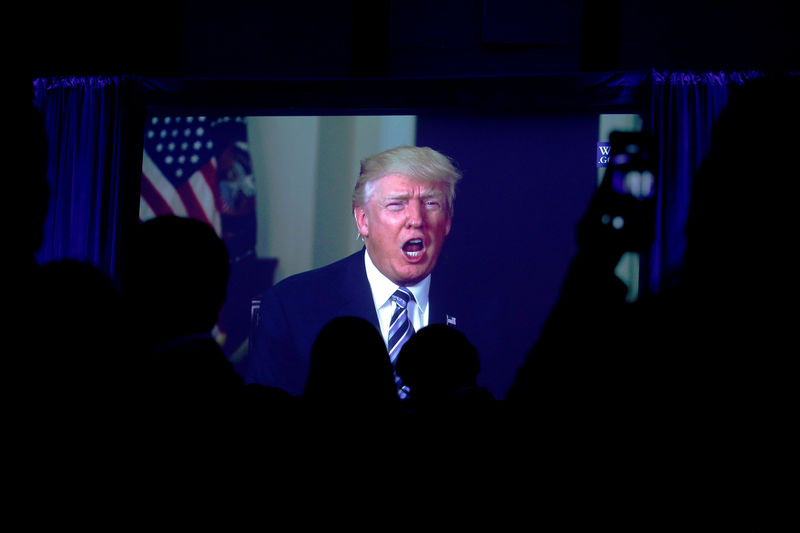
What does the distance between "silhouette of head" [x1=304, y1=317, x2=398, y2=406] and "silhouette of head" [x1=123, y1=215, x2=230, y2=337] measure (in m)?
0.66

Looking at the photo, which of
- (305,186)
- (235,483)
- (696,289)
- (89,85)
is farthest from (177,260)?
(89,85)

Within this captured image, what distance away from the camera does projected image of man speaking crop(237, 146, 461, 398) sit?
3.74m

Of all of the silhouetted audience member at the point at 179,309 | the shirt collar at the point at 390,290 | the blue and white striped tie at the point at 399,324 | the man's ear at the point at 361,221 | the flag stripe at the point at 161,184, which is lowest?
the blue and white striped tie at the point at 399,324

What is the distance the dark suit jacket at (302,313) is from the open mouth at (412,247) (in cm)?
22

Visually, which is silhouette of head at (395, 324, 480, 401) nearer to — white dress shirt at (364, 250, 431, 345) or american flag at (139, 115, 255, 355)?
white dress shirt at (364, 250, 431, 345)

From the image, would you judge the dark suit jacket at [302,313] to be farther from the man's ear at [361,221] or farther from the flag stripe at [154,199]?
the flag stripe at [154,199]

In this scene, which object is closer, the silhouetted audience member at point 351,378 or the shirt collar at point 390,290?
the silhouetted audience member at point 351,378

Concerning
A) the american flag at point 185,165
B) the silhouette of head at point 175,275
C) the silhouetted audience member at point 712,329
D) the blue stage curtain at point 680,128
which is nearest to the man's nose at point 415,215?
the silhouetted audience member at point 712,329

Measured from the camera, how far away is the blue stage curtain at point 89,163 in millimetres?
4172

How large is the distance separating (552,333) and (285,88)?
2310mm

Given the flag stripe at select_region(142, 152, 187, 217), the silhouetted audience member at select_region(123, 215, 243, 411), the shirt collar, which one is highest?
the flag stripe at select_region(142, 152, 187, 217)

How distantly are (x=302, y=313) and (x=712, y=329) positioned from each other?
2.44 meters

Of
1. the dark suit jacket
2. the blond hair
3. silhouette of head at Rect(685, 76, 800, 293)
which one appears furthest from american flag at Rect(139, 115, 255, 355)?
silhouette of head at Rect(685, 76, 800, 293)

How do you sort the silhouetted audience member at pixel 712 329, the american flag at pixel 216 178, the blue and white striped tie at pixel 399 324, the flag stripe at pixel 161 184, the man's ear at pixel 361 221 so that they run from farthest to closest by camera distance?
1. the flag stripe at pixel 161 184
2. the american flag at pixel 216 178
3. the man's ear at pixel 361 221
4. the blue and white striped tie at pixel 399 324
5. the silhouetted audience member at pixel 712 329
